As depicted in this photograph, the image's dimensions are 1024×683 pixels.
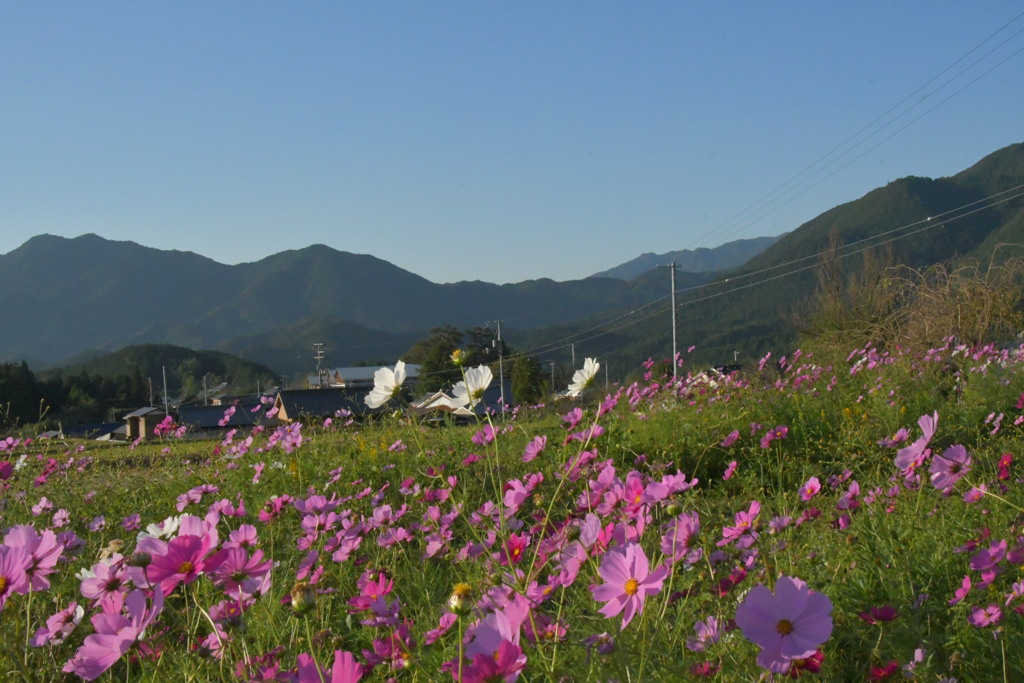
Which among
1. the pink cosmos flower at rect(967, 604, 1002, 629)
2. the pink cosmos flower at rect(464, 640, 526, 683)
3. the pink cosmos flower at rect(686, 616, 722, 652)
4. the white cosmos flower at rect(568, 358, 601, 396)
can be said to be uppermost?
the white cosmos flower at rect(568, 358, 601, 396)

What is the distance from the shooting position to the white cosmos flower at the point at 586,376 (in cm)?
140

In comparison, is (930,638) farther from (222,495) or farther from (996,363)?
(996,363)

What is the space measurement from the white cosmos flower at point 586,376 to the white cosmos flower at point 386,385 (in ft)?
1.01

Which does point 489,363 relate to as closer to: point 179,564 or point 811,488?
point 811,488

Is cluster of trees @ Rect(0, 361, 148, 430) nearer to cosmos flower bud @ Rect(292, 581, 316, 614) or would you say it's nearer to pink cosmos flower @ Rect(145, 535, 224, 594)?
pink cosmos flower @ Rect(145, 535, 224, 594)

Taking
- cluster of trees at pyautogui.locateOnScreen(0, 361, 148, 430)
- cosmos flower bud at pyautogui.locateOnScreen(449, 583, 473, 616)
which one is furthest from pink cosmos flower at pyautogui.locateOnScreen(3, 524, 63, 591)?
cluster of trees at pyautogui.locateOnScreen(0, 361, 148, 430)

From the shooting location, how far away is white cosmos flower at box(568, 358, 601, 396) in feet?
4.58

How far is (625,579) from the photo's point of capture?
2.77ft

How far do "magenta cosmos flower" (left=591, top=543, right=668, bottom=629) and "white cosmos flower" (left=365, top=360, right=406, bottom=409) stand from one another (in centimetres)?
71

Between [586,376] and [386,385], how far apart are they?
37 cm

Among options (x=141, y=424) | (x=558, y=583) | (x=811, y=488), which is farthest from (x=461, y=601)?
Answer: (x=141, y=424)

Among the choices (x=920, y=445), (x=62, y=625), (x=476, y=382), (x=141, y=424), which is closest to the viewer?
(x=920, y=445)

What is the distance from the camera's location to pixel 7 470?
2.53m

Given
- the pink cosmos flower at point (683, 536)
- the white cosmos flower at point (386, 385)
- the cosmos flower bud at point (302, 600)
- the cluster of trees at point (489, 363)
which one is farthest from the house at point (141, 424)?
the cosmos flower bud at point (302, 600)
